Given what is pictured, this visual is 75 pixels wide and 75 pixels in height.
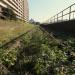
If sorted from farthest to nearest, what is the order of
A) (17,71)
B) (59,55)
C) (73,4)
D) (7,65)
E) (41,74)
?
(73,4)
(59,55)
(7,65)
(17,71)
(41,74)

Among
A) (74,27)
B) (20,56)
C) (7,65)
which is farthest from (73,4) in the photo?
(7,65)

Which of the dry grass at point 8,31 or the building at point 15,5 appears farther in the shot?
the building at point 15,5

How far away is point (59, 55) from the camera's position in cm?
639

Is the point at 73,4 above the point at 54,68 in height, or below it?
above

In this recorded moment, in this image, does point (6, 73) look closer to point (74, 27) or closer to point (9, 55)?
point (9, 55)

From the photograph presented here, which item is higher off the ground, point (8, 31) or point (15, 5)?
point (15, 5)

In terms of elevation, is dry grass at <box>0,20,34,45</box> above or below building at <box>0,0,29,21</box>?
below

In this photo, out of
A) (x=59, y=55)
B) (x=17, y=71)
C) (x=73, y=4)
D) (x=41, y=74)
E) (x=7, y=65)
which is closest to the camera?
(x=41, y=74)

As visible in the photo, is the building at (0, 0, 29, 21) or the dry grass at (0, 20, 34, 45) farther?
the building at (0, 0, 29, 21)

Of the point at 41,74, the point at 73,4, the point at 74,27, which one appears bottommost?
the point at 41,74

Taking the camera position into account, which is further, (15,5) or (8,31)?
(15,5)

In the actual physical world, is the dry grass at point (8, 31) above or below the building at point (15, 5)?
below

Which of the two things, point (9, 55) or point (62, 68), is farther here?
point (9, 55)

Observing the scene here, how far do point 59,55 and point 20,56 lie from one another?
1176 mm
